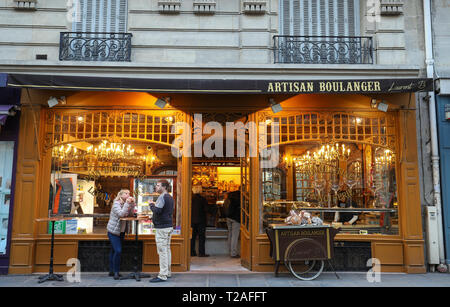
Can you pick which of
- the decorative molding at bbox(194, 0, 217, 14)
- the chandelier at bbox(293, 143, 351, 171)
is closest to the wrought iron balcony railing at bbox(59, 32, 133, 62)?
the decorative molding at bbox(194, 0, 217, 14)

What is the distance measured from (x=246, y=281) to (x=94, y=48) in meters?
5.98

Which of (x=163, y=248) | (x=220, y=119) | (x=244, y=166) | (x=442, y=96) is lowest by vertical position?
(x=163, y=248)

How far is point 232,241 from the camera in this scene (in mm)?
9812

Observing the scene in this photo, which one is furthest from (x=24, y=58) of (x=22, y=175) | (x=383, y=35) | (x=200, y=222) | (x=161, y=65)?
(x=383, y=35)

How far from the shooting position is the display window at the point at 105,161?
8.34m

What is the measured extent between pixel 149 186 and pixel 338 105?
468 centimetres

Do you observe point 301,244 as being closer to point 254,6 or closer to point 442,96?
point 442,96

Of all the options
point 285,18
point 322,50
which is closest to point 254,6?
point 285,18

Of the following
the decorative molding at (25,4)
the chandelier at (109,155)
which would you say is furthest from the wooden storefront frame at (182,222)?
the decorative molding at (25,4)

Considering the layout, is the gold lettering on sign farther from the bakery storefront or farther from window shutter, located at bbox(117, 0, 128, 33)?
window shutter, located at bbox(117, 0, 128, 33)

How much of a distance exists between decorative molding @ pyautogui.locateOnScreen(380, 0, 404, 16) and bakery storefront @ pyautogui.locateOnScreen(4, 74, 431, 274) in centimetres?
191

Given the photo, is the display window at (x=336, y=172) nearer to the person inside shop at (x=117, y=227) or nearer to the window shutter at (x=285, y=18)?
the window shutter at (x=285, y=18)

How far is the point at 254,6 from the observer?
27.7 feet

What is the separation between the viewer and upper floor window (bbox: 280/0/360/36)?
8945 millimetres
